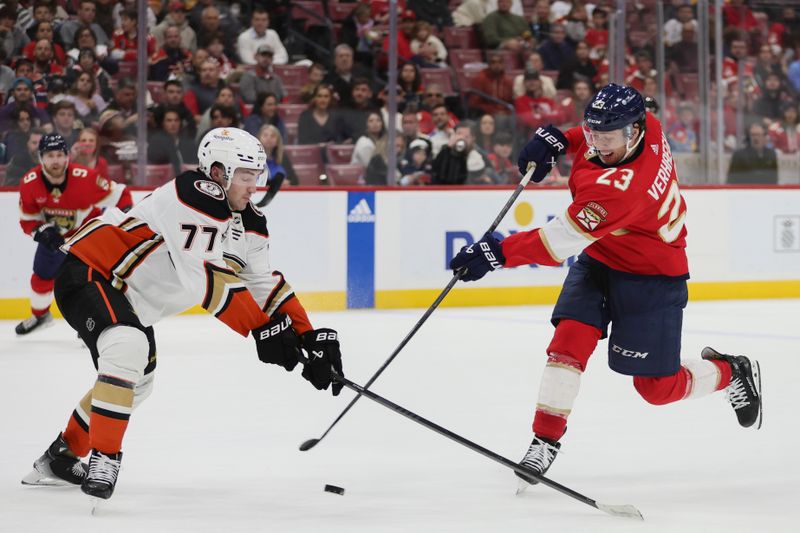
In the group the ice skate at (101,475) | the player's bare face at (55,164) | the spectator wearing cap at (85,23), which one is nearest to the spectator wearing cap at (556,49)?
the spectator wearing cap at (85,23)

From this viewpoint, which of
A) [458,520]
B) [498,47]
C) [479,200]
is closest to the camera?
[458,520]

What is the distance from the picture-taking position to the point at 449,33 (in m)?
9.22

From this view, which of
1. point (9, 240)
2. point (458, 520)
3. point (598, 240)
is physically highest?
point (598, 240)

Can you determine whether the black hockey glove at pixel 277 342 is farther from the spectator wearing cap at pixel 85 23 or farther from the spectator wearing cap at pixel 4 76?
the spectator wearing cap at pixel 85 23

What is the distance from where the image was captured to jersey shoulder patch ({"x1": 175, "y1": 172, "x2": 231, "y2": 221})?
10.2 ft

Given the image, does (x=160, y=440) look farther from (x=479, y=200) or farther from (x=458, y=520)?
(x=479, y=200)

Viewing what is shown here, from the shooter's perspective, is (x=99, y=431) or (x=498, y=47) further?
(x=498, y=47)

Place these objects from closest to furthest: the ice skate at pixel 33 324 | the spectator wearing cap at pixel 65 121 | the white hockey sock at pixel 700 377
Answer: the white hockey sock at pixel 700 377 → the ice skate at pixel 33 324 → the spectator wearing cap at pixel 65 121

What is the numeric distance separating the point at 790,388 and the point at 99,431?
3.15 meters

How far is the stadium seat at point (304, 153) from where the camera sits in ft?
27.2

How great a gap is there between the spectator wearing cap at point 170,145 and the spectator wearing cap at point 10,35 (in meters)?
0.94

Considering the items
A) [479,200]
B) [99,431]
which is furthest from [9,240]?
[99,431]

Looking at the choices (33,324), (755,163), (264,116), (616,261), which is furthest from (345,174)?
(616,261)

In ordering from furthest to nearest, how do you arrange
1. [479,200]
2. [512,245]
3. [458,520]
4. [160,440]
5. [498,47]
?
[498,47], [479,200], [160,440], [512,245], [458,520]
